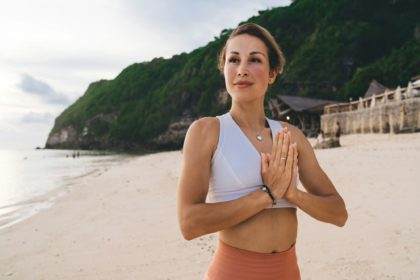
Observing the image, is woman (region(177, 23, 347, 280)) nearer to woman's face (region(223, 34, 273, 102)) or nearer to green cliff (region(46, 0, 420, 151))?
woman's face (region(223, 34, 273, 102))

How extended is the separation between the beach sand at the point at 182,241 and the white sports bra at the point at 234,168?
3.86m

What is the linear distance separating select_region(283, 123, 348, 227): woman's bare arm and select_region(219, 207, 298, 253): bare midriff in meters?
0.14

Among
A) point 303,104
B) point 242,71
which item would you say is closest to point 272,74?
point 242,71

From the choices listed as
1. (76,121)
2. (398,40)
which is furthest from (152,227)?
(76,121)

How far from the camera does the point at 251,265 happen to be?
2033 millimetres

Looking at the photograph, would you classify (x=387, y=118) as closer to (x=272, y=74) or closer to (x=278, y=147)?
(x=272, y=74)

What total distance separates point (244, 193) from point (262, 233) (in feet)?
0.74

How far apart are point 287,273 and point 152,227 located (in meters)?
7.35

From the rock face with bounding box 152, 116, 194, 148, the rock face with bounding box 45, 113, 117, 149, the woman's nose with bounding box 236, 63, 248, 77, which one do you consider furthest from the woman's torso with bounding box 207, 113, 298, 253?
the rock face with bounding box 45, 113, 117, 149

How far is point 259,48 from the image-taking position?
231 cm

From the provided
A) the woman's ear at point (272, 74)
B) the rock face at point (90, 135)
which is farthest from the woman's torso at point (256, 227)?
the rock face at point (90, 135)

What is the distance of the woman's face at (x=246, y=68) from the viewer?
2230 millimetres

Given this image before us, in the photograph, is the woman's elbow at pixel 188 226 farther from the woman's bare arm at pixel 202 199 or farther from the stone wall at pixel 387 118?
the stone wall at pixel 387 118

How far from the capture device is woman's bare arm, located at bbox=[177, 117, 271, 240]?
1.94m
